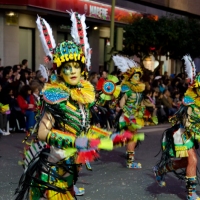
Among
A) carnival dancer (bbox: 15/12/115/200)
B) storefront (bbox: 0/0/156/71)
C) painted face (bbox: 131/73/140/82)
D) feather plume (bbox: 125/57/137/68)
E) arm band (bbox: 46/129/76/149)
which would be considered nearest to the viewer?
arm band (bbox: 46/129/76/149)

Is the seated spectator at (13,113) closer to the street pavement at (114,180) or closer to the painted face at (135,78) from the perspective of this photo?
the street pavement at (114,180)

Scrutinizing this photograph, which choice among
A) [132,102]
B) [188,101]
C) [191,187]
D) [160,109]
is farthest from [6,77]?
[191,187]

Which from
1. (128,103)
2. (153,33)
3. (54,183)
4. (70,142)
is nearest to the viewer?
(70,142)

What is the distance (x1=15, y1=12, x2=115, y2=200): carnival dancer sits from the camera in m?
4.57

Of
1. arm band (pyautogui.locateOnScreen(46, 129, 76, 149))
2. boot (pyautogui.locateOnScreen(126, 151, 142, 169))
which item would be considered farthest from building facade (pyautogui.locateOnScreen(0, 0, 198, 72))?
arm band (pyautogui.locateOnScreen(46, 129, 76, 149))

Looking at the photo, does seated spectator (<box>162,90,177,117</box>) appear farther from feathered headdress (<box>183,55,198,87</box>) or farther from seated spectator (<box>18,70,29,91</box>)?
feathered headdress (<box>183,55,198,87</box>)

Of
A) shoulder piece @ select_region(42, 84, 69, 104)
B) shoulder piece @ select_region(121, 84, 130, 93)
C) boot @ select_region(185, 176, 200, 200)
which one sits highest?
shoulder piece @ select_region(42, 84, 69, 104)

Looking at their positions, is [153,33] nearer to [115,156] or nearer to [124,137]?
[115,156]

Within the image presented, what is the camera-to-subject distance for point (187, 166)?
6781 mm

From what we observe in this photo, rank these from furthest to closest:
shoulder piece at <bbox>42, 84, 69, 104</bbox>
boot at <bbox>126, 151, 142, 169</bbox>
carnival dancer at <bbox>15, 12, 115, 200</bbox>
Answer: boot at <bbox>126, 151, 142, 169</bbox> → shoulder piece at <bbox>42, 84, 69, 104</bbox> → carnival dancer at <bbox>15, 12, 115, 200</bbox>

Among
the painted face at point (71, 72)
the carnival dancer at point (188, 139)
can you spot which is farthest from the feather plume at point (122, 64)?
the painted face at point (71, 72)

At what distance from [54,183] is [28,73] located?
1021 centimetres

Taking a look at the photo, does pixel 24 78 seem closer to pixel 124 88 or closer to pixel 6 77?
pixel 6 77

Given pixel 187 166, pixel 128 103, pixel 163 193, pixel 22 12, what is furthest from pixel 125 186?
pixel 22 12
